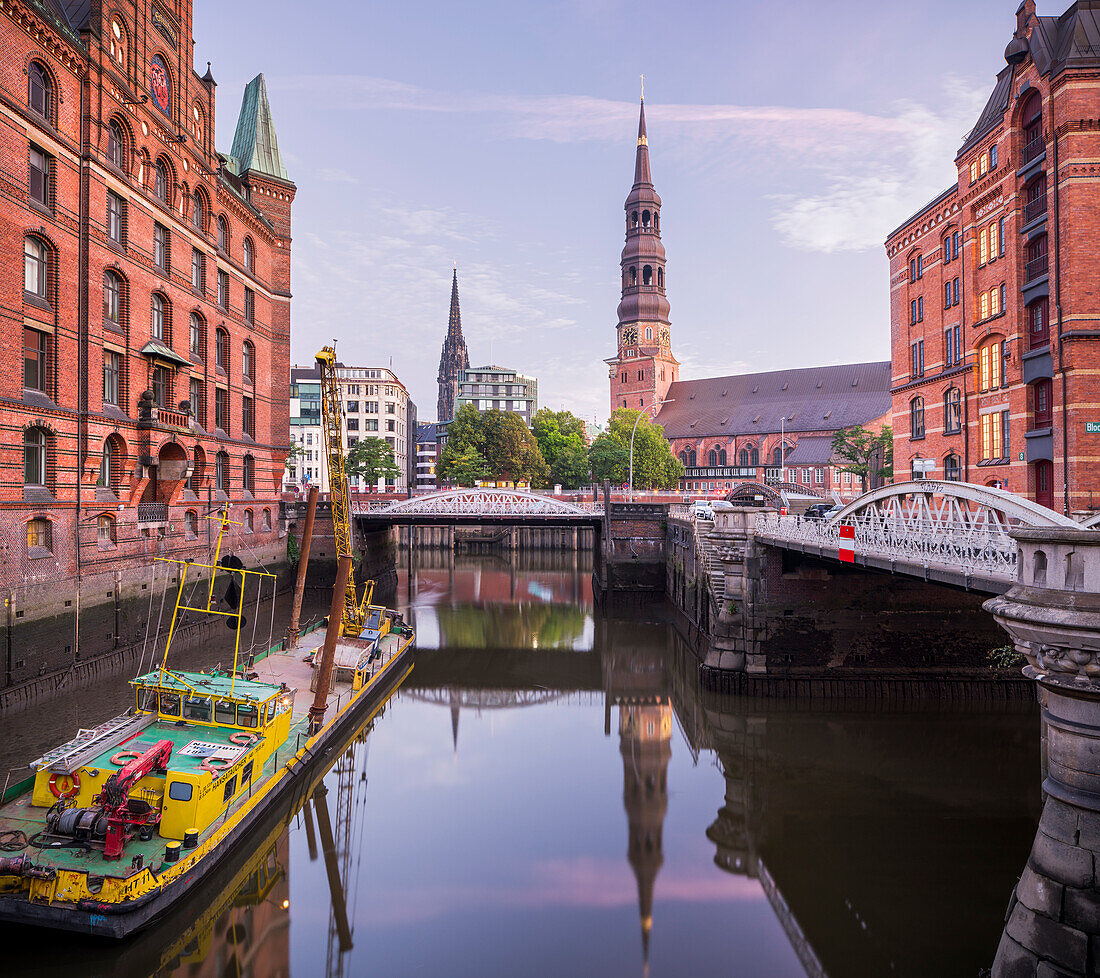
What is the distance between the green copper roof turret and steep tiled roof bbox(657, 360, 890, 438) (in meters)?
72.7

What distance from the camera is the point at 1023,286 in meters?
27.5

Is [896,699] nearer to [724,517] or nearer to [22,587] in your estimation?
[724,517]

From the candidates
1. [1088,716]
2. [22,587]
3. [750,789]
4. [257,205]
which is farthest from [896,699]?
[257,205]

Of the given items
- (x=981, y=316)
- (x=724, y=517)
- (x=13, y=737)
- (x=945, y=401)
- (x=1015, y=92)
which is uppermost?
(x=1015, y=92)

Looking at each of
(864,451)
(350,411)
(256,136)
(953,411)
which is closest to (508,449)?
(864,451)

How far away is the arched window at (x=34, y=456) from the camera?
23000 millimetres

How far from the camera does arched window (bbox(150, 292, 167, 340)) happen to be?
3109 centimetres

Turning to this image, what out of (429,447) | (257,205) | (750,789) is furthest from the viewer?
(429,447)

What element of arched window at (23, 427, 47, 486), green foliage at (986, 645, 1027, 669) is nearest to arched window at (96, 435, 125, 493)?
arched window at (23, 427, 47, 486)

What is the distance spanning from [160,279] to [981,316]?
112 feet

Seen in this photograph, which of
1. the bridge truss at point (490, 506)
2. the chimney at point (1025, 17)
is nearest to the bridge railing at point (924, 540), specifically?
the chimney at point (1025, 17)

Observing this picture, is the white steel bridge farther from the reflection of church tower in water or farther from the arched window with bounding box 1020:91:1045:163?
the arched window with bounding box 1020:91:1045:163

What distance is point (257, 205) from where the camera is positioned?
4438 cm

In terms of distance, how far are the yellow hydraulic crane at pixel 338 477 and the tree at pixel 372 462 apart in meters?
44.4
